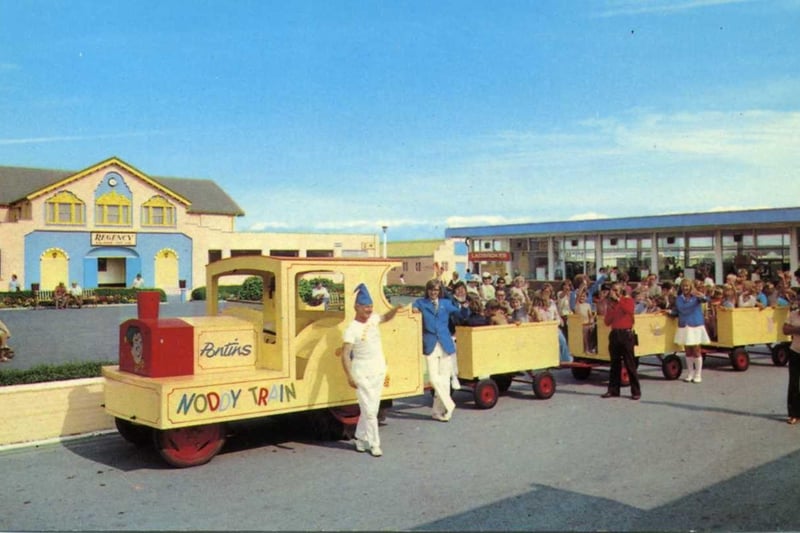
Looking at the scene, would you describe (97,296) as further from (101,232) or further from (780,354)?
(780,354)

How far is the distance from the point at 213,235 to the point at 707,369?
1576 inches

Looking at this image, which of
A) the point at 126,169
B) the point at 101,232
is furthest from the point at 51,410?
the point at 126,169

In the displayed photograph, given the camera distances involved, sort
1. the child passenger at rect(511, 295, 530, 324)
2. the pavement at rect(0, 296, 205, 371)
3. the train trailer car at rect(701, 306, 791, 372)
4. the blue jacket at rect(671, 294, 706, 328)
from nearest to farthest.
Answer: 1. the child passenger at rect(511, 295, 530, 324)
2. the blue jacket at rect(671, 294, 706, 328)
3. the train trailer car at rect(701, 306, 791, 372)
4. the pavement at rect(0, 296, 205, 371)

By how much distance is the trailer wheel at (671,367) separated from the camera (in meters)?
12.4

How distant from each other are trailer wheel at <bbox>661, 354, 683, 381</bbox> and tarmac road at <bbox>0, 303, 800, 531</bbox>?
7.44 ft

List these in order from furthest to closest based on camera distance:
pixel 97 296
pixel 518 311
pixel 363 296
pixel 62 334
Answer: pixel 97 296 → pixel 62 334 → pixel 518 311 → pixel 363 296

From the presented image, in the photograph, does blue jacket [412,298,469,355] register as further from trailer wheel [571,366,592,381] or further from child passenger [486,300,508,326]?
trailer wheel [571,366,592,381]

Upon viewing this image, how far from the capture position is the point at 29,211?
4106 centimetres

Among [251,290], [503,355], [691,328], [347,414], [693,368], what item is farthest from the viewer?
[251,290]

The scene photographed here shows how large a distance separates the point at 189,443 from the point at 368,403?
6.18 feet

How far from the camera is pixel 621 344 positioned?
10.7 m

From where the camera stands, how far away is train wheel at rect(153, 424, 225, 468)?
23.1ft

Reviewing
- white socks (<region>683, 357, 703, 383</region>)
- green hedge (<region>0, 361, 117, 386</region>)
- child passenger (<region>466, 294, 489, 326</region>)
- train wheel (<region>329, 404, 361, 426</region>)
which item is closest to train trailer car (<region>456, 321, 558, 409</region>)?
child passenger (<region>466, 294, 489, 326</region>)

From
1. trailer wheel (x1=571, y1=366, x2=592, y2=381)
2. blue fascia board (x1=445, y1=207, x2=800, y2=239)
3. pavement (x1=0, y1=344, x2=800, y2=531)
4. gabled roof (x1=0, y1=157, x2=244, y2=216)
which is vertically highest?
gabled roof (x1=0, y1=157, x2=244, y2=216)
